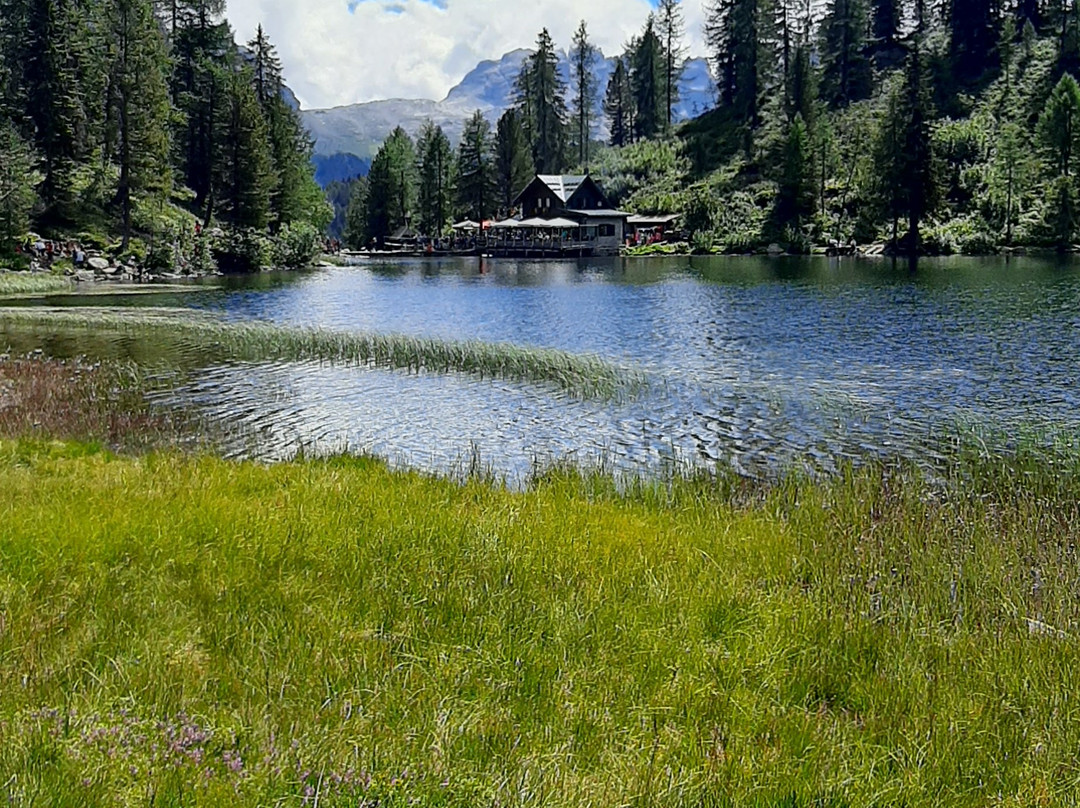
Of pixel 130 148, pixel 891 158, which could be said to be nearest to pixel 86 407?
pixel 130 148

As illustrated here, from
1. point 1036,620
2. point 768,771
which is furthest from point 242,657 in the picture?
point 1036,620

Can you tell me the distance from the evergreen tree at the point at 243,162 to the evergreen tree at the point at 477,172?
3580 centimetres

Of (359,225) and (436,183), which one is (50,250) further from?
(359,225)

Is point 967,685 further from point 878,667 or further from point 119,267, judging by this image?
point 119,267

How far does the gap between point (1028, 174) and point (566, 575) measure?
246 feet

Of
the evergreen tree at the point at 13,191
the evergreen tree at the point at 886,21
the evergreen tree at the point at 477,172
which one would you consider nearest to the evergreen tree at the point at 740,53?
the evergreen tree at the point at 886,21

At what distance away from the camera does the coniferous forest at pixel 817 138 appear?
2611 inches

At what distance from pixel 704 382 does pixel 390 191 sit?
305ft

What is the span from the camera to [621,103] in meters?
125

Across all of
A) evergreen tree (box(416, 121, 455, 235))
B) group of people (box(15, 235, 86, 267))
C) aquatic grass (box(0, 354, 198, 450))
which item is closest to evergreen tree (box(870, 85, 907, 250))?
evergreen tree (box(416, 121, 455, 235))

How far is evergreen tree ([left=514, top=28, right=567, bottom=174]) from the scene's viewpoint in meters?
115

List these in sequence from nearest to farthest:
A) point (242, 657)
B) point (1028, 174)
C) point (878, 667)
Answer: point (242, 657)
point (878, 667)
point (1028, 174)

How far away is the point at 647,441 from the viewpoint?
1437 centimetres

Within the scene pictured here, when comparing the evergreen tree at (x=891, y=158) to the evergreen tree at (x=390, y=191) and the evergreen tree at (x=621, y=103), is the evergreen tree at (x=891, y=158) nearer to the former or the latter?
the evergreen tree at (x=390, y=191)
